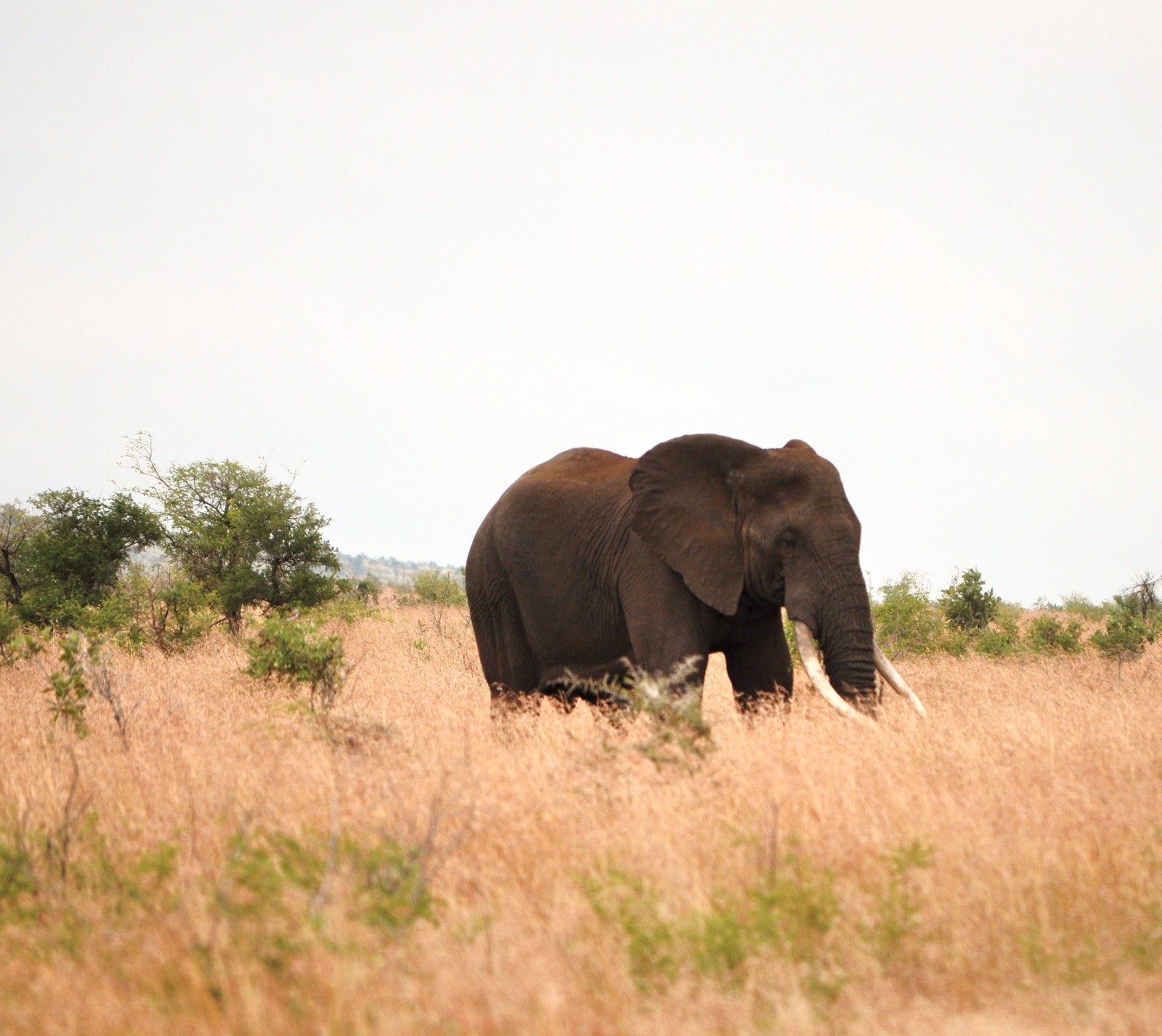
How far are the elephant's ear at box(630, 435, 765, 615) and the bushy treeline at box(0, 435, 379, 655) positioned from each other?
13203 millimetres

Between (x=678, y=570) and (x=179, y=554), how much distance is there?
17432mm

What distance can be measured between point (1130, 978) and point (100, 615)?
18.2m

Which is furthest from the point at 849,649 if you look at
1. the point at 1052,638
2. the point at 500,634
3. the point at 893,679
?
the point at 1052,638

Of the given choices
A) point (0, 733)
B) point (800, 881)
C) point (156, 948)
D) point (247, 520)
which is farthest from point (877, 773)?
point (247, 520)

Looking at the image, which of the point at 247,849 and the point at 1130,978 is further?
the point at 247,849

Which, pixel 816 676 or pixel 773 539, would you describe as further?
pixel 773 539

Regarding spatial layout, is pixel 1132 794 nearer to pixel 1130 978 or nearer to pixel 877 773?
pixel 877 773

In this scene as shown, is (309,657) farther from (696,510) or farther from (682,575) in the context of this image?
(696,510)

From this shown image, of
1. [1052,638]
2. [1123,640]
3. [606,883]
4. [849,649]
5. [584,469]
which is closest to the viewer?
[606,883]

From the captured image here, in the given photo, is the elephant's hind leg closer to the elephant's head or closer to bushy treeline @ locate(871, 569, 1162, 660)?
the elephant's head

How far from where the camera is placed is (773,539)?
868 centimetres

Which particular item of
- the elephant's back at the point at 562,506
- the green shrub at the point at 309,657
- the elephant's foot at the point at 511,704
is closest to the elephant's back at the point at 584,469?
the elephant's back at the point at 562,506

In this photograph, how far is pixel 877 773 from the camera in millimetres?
6719

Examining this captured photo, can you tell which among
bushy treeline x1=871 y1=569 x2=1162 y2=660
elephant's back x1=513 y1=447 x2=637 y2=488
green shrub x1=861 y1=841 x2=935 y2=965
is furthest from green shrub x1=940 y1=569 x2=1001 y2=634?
green shrub x1=861 y1=841 x2=935 y2=965
